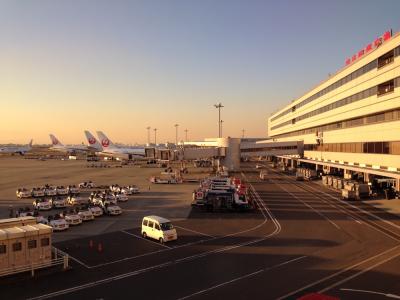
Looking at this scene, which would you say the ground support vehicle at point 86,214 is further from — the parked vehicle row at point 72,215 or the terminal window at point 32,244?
the terminal window at point 32,244

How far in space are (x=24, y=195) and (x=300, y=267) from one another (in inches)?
1905

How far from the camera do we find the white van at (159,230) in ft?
108

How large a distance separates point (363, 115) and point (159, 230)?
4554 centimetres

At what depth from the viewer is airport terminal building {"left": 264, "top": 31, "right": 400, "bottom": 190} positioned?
53594 millimetres

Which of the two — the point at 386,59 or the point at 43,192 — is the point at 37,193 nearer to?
the point at 43,192

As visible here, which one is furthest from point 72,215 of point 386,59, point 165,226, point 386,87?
point 386,59

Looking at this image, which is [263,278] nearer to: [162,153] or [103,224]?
[103,224]

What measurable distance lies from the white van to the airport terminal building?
34014mm

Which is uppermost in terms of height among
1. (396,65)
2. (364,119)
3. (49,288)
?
(396,65)

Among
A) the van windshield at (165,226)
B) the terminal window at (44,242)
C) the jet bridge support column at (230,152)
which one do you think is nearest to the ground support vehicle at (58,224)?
the van windshield at (165,226)

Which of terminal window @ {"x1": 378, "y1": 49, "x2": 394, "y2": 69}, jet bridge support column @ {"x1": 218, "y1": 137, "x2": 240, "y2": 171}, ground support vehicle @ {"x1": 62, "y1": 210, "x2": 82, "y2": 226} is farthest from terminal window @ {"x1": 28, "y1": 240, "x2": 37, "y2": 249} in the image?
jet bridge support column @ {"x1": 218, "y1": 137, "x2": 240, "y2": 171}

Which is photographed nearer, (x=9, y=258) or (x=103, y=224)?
(x=9, y=258)

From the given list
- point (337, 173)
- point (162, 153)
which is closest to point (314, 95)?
point (337, 173)

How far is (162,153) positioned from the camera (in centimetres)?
11838
